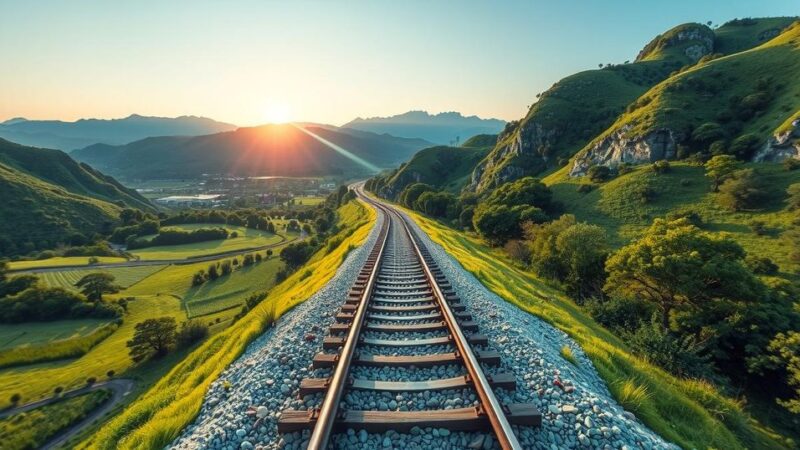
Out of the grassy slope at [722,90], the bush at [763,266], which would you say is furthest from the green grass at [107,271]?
the grassy slope at [722,90]

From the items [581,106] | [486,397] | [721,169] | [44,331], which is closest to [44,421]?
[44,331]

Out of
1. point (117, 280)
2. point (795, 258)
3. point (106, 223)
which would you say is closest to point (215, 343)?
point (795, 258)

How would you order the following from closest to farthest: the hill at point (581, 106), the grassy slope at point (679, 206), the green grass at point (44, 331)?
the grassy slope at point (679, 206) < the green grass at point (44, 331) < the hill at point (581, 106)

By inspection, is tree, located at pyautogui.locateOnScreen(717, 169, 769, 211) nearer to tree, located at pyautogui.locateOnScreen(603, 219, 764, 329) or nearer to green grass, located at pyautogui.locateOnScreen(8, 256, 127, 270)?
tree, located at pyautogui.locateOnScreen(603, 219, 764, 329)

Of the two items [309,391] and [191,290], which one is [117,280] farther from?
[309,391]

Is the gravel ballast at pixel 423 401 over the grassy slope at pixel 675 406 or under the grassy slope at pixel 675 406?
over

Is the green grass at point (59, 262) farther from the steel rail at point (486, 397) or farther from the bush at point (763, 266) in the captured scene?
the bush at point (763, 266)
